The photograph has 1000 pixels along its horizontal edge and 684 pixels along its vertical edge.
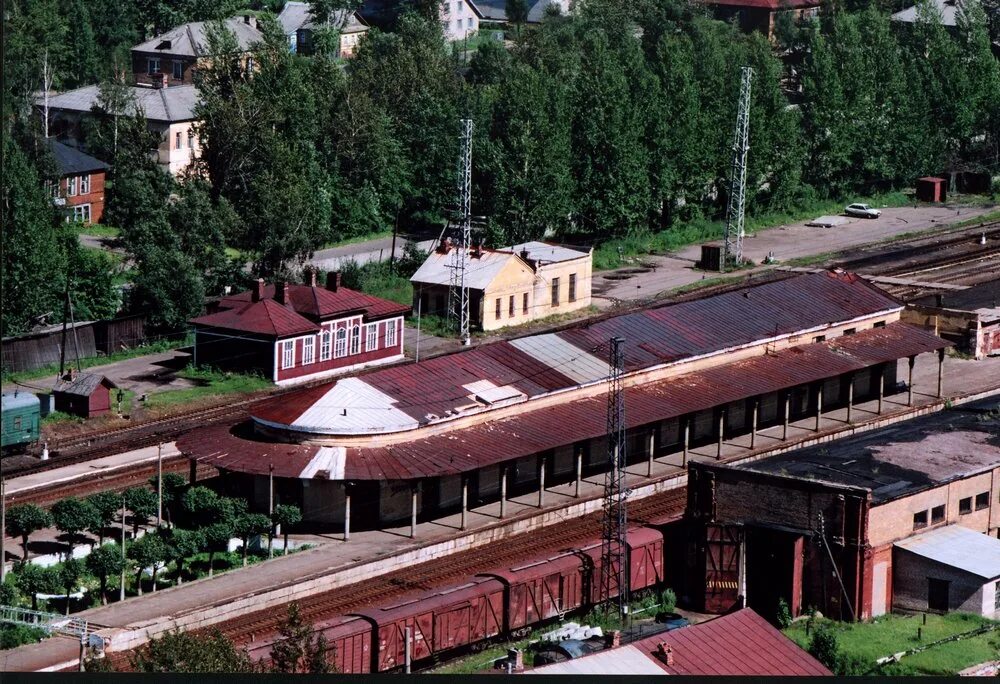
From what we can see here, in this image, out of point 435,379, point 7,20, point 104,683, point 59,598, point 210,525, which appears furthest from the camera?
point 7,20

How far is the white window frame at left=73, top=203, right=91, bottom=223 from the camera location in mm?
100312

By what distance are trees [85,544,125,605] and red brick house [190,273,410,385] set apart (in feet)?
74.2

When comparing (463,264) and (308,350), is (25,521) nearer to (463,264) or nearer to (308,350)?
(308,350)

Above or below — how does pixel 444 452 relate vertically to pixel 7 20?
below

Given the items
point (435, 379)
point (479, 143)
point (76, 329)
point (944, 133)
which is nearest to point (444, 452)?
point (435, 379)

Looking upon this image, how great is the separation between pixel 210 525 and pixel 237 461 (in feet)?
8.99

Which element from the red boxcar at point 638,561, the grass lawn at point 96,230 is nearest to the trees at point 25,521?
the red boxcar at point 638,561

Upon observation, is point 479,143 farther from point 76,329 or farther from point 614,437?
point 614,437

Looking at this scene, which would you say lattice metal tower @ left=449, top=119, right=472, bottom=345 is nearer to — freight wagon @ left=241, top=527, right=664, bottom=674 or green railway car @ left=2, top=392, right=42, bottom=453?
green railway car @ left=2, top=392, right=42, bottom=453

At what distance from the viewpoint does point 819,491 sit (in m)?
55.5

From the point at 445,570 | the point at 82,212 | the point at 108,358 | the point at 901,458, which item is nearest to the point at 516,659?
the point at 445,570

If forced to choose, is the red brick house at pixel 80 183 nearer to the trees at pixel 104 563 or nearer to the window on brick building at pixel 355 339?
the window on brick building at pixel 355 339

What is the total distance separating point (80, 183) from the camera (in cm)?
10088

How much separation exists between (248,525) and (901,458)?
18.6 metres
